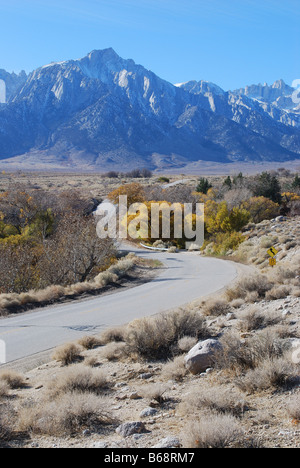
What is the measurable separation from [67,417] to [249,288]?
869cm

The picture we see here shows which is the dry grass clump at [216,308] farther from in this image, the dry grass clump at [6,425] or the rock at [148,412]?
the dry grass clump at [6,425]

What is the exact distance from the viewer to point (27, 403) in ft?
20.5

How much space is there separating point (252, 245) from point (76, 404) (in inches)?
1172

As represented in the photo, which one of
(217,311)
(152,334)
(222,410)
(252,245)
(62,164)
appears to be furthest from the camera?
(62,164)

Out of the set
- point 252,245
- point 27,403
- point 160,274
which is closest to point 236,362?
point 27,403

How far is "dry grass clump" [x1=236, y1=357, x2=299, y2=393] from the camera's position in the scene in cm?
588

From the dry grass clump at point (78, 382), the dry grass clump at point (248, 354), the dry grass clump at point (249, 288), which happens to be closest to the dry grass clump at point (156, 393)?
the dry grass clump at point (78, 382)

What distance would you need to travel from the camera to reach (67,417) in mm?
5383

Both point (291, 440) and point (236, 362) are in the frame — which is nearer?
point (291, 440)

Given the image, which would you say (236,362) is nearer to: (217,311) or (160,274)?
(217,311)

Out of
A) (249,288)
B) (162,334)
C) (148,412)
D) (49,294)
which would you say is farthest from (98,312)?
(148,412)

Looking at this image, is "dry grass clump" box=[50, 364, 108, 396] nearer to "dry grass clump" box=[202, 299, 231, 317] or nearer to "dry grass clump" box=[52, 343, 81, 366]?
"dry grass clump" box=[52, 343, 81, 366]

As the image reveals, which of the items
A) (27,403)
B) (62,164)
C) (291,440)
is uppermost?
(62,164)

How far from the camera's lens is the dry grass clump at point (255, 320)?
29.9 ft
